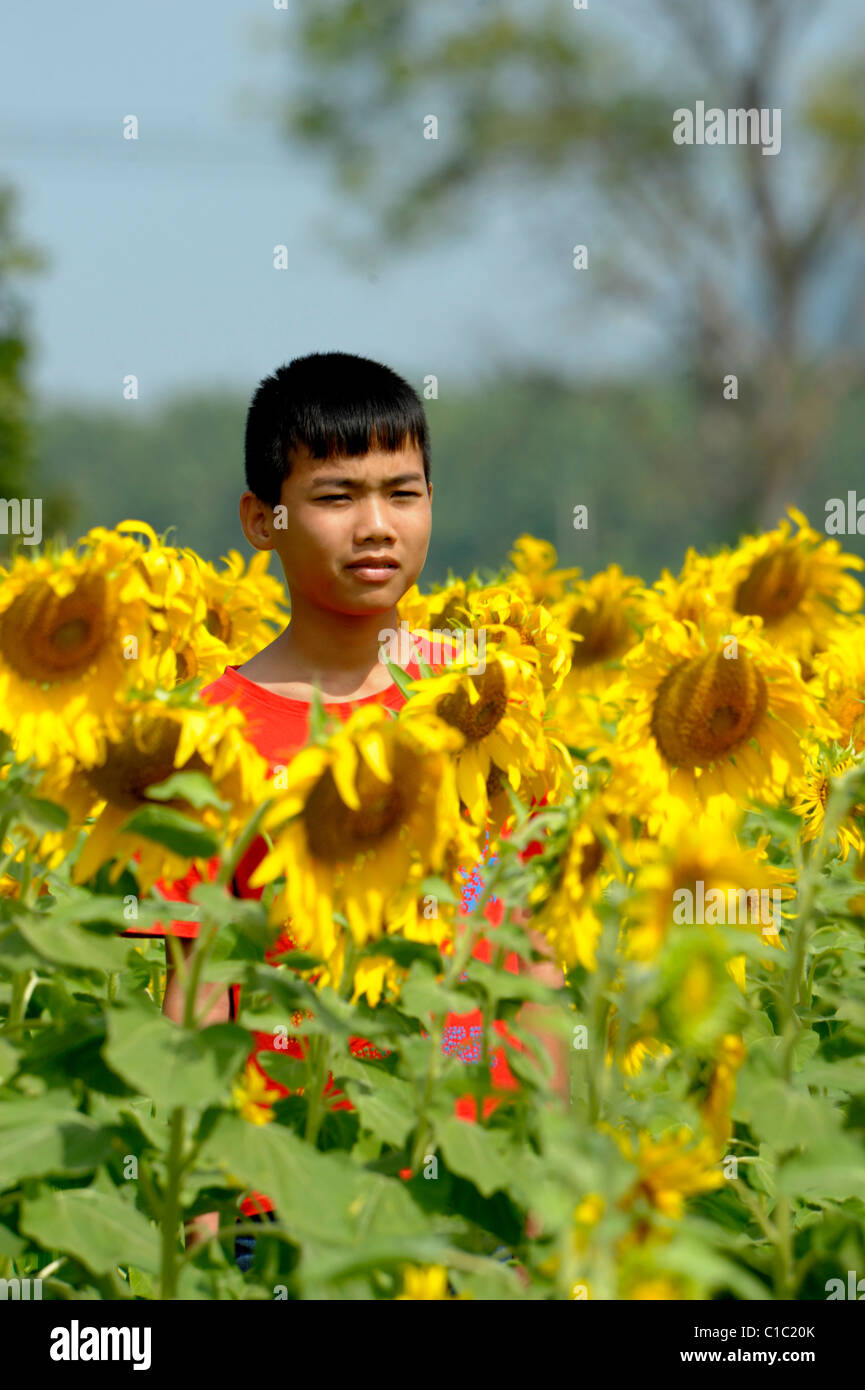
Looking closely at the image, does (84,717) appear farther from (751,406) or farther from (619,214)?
(619,214)

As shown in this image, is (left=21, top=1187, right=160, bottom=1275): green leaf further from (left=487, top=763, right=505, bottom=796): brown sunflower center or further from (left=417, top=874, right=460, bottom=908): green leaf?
(left=487, top=763, right=505, bottom=796): brown sunflower center

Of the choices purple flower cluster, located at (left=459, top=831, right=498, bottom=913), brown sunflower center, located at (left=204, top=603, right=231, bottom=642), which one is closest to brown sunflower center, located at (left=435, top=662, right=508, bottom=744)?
purple flower cluster, located at (left=459, top=831, right=498, bottom=913)

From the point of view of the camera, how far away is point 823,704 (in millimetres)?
2828

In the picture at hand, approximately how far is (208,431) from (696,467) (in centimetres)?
5018

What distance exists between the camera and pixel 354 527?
2350 millimetres

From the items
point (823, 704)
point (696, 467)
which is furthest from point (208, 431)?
point (823, 704)

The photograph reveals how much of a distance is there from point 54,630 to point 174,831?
410mm

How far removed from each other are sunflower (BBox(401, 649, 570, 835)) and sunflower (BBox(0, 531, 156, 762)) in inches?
13.7

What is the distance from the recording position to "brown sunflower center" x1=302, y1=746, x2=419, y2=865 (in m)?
1.53

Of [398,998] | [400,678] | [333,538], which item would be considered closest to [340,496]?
[333,538]

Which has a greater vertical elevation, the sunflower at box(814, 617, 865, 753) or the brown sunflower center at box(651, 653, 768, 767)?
the sunflower at box(814, 617, 865, 753)

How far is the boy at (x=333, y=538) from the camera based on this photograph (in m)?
2.35

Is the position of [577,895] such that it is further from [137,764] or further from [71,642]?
[71,642]
